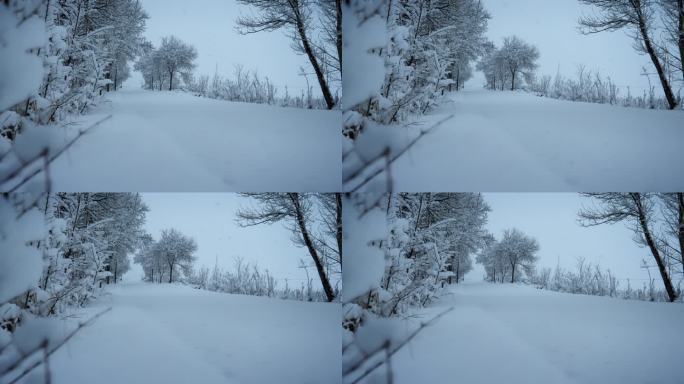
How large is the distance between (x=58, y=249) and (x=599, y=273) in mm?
1984

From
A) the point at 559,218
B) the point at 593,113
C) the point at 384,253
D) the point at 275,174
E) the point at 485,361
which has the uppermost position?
the point at 593,113

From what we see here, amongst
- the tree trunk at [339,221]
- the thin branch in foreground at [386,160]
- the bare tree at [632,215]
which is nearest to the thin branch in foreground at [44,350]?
the tree trunk at [339,221]

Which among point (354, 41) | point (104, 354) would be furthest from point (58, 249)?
point (354, 41)

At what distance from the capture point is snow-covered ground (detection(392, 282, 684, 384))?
170 centimetres

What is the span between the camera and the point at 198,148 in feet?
5.83

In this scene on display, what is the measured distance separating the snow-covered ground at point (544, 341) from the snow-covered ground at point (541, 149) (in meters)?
0.41

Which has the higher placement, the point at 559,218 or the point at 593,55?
the point at 593,55

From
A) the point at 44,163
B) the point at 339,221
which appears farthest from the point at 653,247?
the point at 44,163

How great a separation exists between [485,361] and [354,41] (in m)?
1.28

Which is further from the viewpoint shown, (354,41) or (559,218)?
(354,41)

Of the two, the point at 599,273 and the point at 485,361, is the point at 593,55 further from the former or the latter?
the point at 485,361

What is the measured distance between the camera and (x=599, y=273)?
68.2 inches

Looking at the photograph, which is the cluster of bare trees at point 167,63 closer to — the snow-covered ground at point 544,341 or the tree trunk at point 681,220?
the snow-covered ground at point 544,341

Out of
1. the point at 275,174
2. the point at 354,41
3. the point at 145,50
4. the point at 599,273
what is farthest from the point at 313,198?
the point at 599,273
